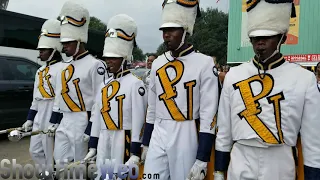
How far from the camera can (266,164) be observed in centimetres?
237

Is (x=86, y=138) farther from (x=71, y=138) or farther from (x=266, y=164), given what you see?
(x=266, y=164)

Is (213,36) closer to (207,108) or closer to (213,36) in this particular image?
(213,36)

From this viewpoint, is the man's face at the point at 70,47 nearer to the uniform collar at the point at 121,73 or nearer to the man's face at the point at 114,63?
the man's face at the point at 114,63

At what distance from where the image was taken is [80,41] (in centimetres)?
447

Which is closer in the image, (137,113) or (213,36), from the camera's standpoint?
Result: (137,113)

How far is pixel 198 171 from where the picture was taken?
9.04 feet

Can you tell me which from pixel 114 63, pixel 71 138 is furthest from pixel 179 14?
pixel 71 138

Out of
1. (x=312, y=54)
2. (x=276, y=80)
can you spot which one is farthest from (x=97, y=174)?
(x=312, y=54)

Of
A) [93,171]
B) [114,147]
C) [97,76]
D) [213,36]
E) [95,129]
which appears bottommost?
[93,171]

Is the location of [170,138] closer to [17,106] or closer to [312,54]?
[17,106]

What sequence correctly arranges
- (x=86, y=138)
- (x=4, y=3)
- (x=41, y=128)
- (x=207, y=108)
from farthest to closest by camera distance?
(x=4, y=3) → (x=41, y=128) → (x=86, y=138) → (x=207, y=108)

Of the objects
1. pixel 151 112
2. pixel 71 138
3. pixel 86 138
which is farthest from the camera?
pixel 71 138

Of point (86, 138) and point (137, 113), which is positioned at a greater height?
point (137, 113)

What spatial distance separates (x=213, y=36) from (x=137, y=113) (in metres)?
49.1
